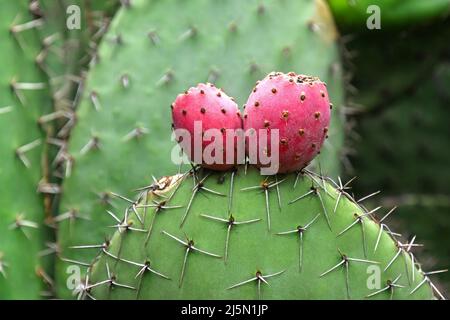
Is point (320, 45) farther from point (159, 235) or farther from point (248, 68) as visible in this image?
point (159, 235)

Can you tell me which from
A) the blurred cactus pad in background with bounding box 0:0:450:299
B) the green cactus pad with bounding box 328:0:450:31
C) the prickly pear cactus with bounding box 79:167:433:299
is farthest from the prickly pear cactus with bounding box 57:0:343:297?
the prickly pear cactus with bounding box 79:167:433:299

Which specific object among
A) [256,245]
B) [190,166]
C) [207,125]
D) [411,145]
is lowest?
[256,245]

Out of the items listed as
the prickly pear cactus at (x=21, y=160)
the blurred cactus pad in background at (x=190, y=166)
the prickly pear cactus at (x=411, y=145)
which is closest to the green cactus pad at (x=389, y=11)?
the blurred cactus pad in background at (x=190, y=166)

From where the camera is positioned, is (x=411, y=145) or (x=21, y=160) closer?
(x=21, y=160)

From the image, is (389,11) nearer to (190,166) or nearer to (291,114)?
(190,166)

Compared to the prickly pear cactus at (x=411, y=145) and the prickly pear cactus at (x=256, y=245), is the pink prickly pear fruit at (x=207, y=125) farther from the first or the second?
the prickly pear cactus at (x=411, y=145)

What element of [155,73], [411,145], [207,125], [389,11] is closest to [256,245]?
[207,125]

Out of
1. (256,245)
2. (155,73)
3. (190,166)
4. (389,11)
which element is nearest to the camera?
(256,245)
